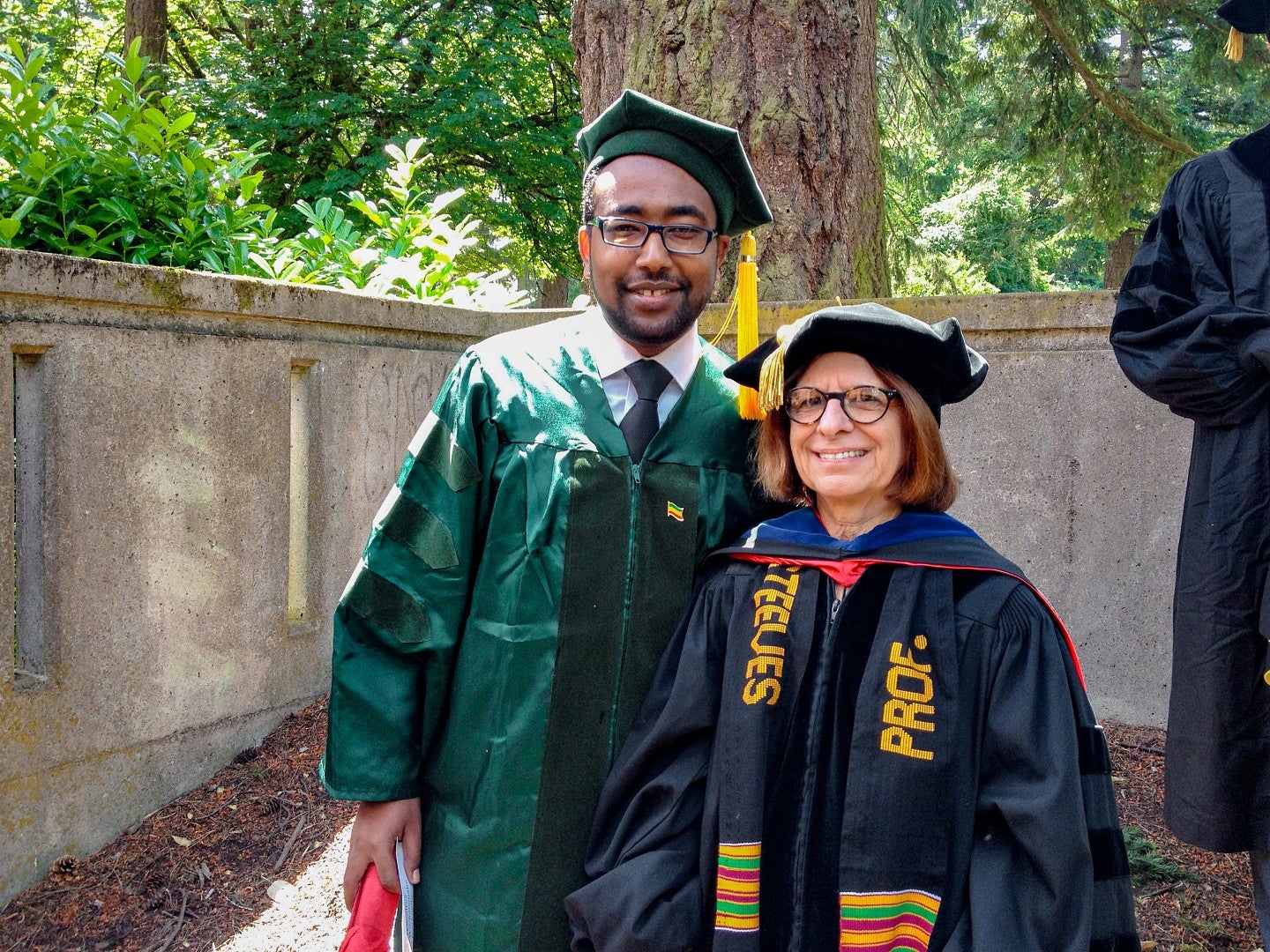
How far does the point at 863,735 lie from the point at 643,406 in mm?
755

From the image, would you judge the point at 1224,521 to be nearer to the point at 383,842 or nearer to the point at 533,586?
the point at 533,586

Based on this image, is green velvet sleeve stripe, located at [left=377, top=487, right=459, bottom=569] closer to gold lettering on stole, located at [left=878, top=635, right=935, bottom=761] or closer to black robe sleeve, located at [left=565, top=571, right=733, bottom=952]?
black robe sleeve, located at [left=565, top=571, right=733, bottom=952]

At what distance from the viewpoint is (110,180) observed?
3.84 meters

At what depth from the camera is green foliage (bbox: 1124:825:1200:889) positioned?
3166 mm

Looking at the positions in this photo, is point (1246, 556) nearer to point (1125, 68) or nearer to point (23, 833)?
point (23, 833)

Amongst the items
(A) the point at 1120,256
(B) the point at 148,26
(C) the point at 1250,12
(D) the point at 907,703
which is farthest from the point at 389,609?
(A) the point at 1120,256

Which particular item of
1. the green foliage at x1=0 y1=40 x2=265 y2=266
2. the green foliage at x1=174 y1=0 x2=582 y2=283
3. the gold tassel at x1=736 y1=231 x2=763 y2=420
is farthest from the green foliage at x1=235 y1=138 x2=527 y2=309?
the green foliage at x1=174 y1=0 x2=582 y2=283

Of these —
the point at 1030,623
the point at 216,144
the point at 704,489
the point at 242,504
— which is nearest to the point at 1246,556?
the point at 1030,623

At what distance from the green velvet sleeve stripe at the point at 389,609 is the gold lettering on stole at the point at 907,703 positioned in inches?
33.4

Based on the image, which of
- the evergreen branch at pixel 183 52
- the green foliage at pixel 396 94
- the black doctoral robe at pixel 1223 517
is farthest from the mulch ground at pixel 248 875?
the evergreen branch at pixel 183 52

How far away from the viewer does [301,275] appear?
456 cm

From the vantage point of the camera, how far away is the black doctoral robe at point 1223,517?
8.30 feet

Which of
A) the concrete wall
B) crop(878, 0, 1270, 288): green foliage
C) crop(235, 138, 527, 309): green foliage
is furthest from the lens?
crop(878, 0, 1270, 288): green foliage

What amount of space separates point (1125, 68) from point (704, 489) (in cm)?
1513
